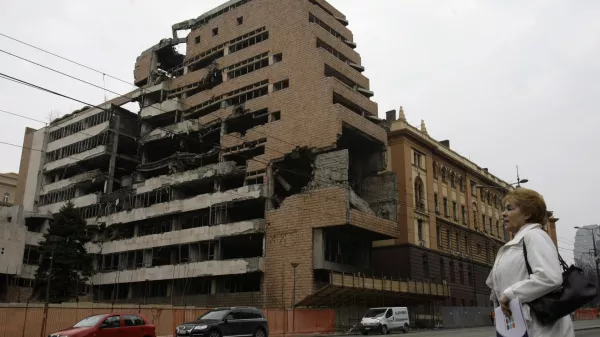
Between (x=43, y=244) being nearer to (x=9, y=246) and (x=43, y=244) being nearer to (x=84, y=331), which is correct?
(x=9, y=246)

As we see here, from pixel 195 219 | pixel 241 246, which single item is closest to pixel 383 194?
pixel 241 246

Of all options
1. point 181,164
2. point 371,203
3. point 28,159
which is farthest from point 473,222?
point 28,159

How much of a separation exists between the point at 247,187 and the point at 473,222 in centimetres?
3363

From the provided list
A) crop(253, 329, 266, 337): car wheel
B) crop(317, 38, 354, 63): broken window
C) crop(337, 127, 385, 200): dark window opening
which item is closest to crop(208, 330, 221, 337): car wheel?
crop(253, 329, 266, 337): car wheel

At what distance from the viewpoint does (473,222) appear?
Result: 68.4 metres

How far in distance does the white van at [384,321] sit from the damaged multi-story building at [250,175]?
4.62 meters

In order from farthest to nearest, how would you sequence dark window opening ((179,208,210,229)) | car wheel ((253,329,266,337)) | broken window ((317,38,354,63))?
1. dark window opening ((179,208,210,229))
2. broken window ((317,38,354,63))
3. car wheel ((253,329,266,337))

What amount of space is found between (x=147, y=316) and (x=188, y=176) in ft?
93.0

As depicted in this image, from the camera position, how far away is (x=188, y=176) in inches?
2215

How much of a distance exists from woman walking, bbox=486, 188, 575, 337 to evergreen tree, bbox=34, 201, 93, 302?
153 feet

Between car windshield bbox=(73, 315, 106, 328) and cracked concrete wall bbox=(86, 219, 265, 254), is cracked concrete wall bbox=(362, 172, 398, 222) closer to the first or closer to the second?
cracked concrete wall bbox=(86, 219, 265, 254)

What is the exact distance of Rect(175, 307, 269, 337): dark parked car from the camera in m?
22.0

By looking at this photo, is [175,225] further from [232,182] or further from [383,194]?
[383,194]

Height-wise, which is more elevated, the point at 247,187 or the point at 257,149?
the point at 257,149
